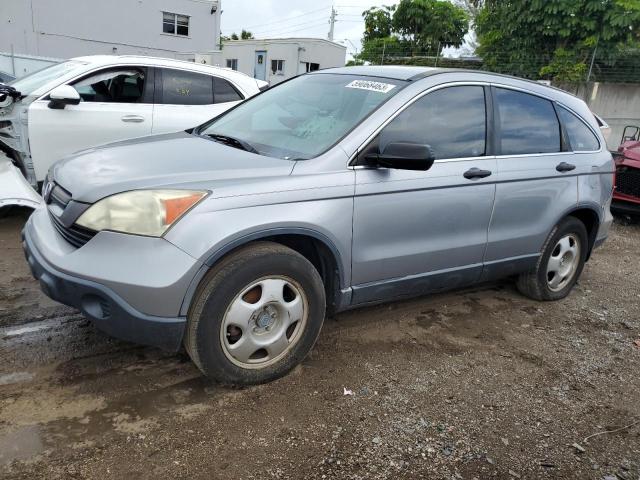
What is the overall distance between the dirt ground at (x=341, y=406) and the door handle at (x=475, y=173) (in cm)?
117

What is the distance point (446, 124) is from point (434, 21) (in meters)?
22.7

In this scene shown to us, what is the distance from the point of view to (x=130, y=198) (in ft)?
8.45

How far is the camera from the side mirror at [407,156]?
297 cm

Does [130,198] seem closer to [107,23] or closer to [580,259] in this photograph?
[580,259]

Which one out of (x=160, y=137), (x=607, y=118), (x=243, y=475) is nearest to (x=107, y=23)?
(x=607, y=118)

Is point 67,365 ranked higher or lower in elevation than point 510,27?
lower

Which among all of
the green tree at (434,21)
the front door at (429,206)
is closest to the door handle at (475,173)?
the front door at (429,206)

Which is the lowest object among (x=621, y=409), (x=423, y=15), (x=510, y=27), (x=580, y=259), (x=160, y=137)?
(x=621, y=409)

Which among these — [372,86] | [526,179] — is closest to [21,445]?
[372,86]

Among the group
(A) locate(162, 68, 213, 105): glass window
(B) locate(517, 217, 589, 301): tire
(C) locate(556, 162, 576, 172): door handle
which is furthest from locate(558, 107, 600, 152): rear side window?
(A) locate(162, 68, 213, 105): glass window

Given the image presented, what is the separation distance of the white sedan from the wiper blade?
2.61m

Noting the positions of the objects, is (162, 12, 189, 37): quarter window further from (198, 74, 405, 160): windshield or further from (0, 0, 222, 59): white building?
(198, 74, 405, 160): windshield

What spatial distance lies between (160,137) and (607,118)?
13456mm

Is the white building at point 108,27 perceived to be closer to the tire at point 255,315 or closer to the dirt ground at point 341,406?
the dirt ground at point 341,406
